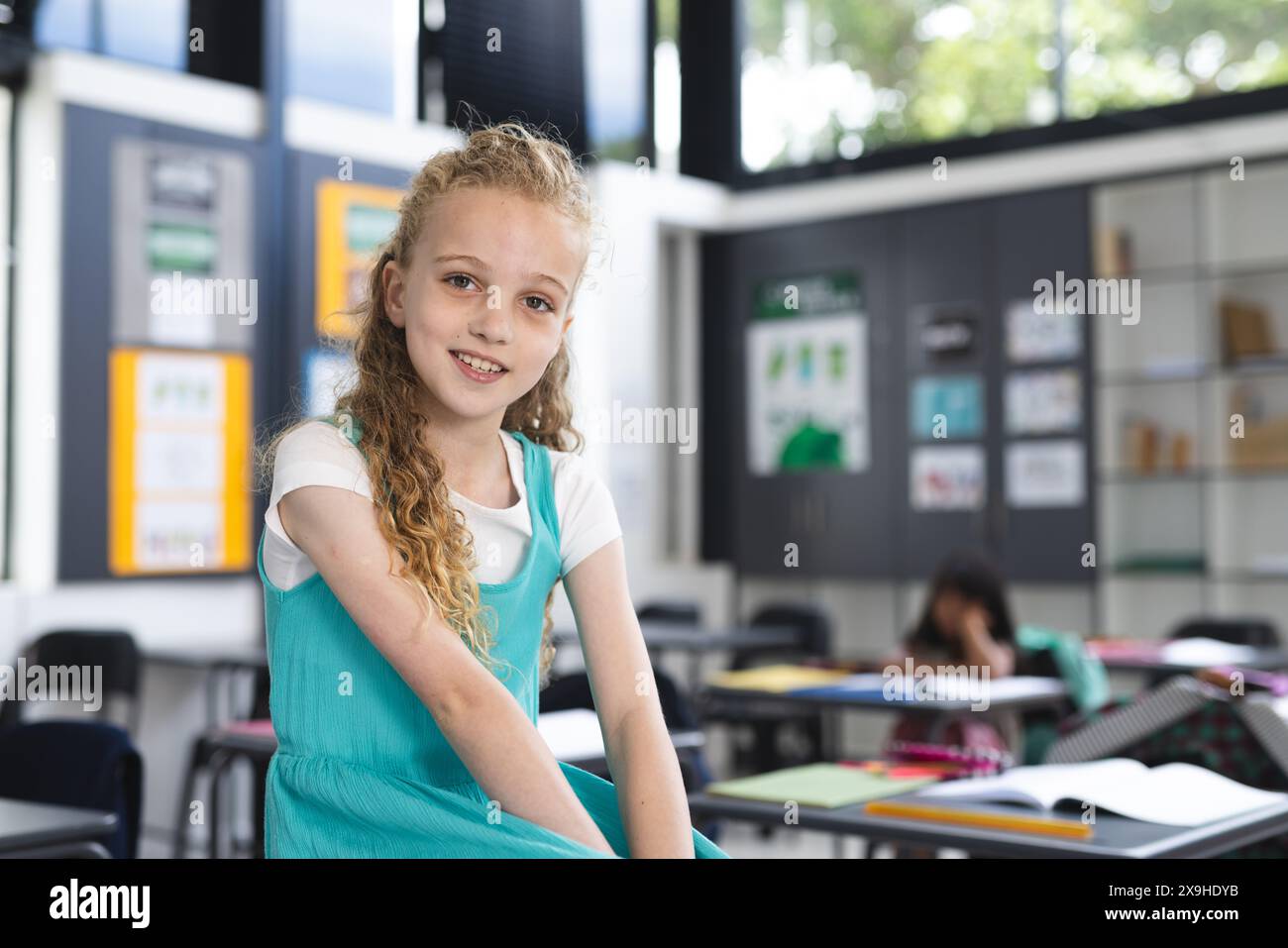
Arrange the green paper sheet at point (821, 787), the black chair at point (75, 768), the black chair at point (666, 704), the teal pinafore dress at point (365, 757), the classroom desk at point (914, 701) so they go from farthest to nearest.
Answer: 1. the classroom desk at point (914, 701)
2. the black chair at point (75, 768)
3. the black chair at point (666, 704)
4. the green paper sheet at point (821, 787)
5. the teal pinafore dress at point (365, 757)

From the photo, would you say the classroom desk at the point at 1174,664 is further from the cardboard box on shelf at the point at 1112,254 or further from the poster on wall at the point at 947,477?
the cardboard box on shelf at the point at 1112,254

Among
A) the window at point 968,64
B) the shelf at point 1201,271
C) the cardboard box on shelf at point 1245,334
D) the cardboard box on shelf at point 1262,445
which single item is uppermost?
the window at point 968,64

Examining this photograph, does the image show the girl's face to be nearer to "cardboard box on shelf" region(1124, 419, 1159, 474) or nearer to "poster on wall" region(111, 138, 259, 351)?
"poster on wall" region(111, 138, 259, 351)

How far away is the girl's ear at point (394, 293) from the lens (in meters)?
1.21

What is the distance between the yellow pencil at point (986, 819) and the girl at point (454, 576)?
2.49 feet

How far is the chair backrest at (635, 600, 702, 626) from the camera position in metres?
7.07

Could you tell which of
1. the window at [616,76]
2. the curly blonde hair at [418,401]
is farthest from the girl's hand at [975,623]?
the curly blonde hair at [418,401]

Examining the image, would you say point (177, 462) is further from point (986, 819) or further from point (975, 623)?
point (986, 819)

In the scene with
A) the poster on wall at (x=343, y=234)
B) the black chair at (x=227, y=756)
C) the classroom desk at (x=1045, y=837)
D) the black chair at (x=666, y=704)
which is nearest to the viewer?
the classroom desk at (x=1045, y=837)

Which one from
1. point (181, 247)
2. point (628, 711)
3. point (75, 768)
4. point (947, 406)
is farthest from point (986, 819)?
point (947, 406)

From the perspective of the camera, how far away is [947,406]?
7.65m

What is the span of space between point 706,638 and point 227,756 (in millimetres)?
2728

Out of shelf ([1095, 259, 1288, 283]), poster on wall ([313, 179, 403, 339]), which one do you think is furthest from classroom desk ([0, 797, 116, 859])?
shelf ([1095, 259, 1288, 283])

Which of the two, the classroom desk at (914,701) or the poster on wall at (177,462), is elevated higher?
the poster on wall at (177,462)
